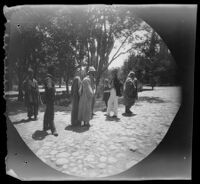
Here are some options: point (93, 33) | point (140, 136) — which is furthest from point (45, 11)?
point (140, 136)

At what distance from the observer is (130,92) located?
4301mm

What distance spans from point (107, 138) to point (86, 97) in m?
0.92

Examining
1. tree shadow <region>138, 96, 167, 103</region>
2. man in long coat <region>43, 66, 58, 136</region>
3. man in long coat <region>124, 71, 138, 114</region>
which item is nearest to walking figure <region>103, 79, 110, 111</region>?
man in long coat <region>124, 71, 138, 114</region>

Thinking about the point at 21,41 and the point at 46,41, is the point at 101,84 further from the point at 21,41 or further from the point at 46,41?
the point at 21,41

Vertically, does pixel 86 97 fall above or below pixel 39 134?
above

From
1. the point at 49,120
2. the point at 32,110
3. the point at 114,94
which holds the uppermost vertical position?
the point at 114,94

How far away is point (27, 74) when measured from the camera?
426cm

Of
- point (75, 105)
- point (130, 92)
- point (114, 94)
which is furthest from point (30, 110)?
point (130, 92)

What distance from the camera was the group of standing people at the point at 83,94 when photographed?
4250mm

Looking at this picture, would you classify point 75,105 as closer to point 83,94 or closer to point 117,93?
point 83,94

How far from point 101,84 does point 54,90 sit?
952mm

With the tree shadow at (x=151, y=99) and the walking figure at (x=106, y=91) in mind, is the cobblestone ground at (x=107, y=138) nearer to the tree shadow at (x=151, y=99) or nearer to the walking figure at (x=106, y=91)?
the tree shadow at (x=151, y=99)

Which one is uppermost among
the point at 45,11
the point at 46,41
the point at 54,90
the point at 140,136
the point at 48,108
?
the point at 45,11

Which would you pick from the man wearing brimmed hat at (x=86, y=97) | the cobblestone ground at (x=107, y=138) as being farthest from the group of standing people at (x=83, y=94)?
the cobblestone ground at (x=107, y=138)
